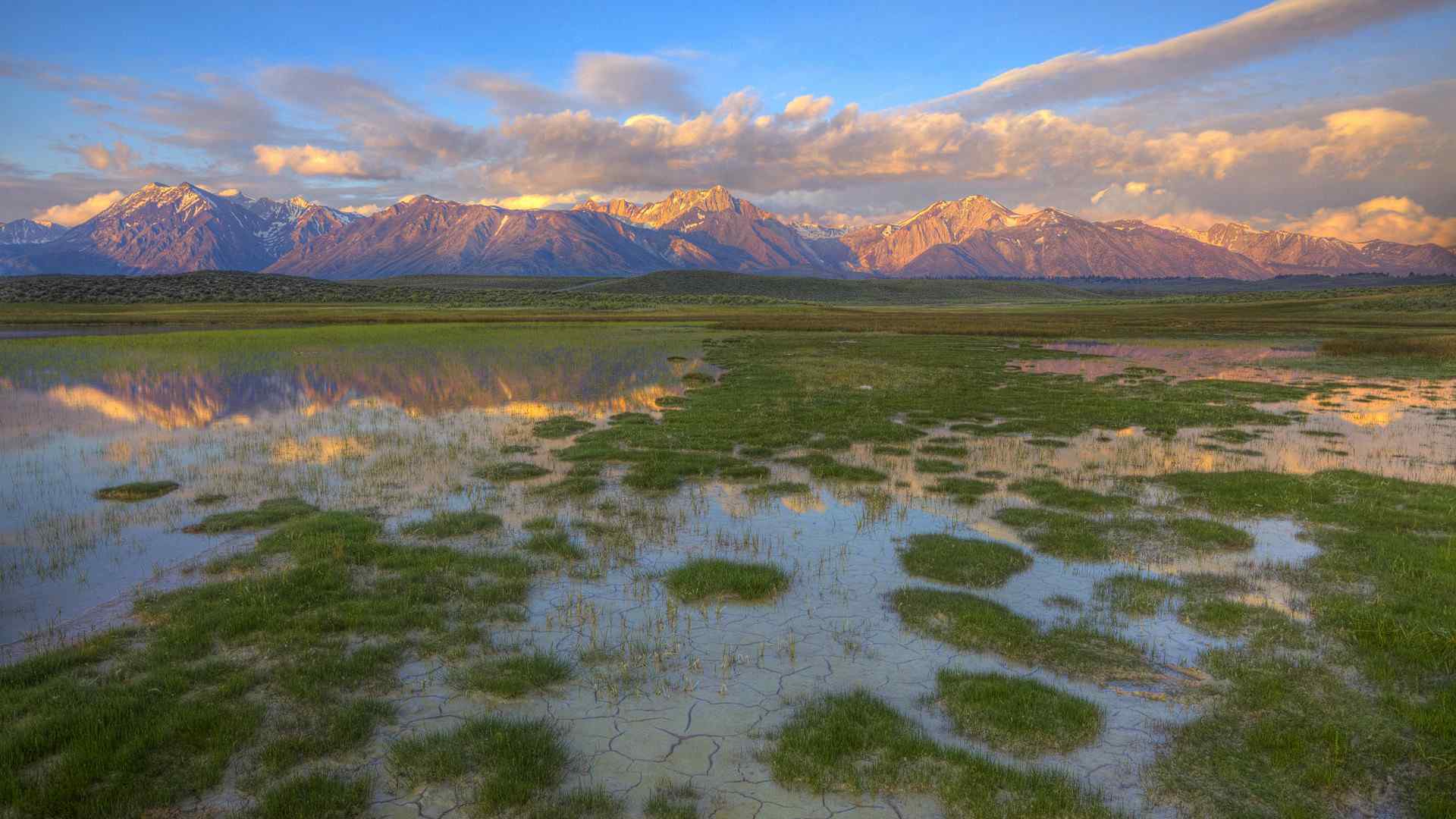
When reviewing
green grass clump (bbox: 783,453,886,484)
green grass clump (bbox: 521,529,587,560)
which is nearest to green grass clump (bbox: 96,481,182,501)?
green grass clump (bbox: 521,529,587,560)

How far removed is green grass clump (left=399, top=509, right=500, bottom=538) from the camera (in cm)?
1608

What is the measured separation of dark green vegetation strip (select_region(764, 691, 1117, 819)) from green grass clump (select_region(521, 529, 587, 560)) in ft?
23.5

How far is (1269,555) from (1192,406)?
21899mm

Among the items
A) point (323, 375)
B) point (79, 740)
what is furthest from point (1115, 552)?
point (323, 375)

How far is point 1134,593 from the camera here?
12891 millimetres

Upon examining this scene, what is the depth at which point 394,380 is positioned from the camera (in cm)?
4134

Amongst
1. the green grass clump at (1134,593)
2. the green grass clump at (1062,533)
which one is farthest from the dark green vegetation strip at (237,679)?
the green grass clump at (1062,533)

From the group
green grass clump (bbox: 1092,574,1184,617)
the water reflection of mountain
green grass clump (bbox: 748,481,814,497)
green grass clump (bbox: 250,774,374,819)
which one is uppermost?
the water reflection of mountain

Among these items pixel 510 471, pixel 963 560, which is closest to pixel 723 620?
pixel 963 560

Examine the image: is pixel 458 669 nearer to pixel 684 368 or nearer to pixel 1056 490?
pixel 1056 490

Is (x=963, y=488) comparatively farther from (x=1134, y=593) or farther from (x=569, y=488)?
(x=569, y=488)

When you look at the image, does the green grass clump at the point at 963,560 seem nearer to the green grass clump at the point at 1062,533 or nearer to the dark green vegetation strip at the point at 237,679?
the green grass clump at the point at 1062,533

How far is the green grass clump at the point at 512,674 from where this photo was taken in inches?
382

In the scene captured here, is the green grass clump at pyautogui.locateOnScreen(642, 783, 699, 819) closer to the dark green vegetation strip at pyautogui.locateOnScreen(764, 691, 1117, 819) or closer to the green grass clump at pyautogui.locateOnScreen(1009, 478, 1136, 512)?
the dark green vegetation strip at pyautogui.locateOnScreen(764, 691, 1117, 819)
